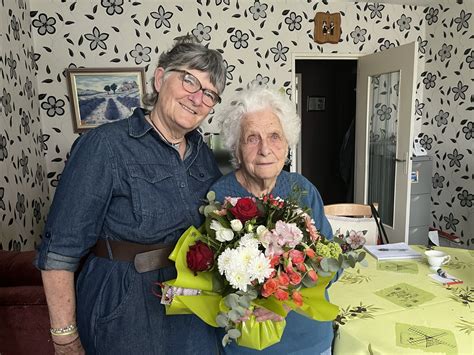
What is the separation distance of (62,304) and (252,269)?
0.50m

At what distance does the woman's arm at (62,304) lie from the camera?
2.96ft

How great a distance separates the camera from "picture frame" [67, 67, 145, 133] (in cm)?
337

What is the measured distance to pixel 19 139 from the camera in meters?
2.79

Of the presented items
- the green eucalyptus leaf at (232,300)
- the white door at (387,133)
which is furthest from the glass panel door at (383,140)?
the green eucalyptus leaf at (232,300)

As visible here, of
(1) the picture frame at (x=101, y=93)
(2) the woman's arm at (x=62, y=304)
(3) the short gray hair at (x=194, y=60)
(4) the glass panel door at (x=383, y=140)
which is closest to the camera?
(2) the woman's arm at (x=62, y=304)

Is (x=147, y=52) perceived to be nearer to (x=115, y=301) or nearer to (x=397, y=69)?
(x=397, y=69)

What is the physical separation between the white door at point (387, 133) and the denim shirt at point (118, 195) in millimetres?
2788

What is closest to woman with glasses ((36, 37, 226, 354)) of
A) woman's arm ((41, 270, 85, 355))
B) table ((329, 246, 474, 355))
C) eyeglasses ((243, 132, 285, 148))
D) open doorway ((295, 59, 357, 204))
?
woman's arm ((41, 270, 85, 355))

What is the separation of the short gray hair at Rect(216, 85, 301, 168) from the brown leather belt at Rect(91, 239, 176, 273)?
459 mm

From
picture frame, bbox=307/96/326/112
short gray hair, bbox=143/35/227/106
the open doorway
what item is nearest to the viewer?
short gray hair, bbox=143/35/227/106

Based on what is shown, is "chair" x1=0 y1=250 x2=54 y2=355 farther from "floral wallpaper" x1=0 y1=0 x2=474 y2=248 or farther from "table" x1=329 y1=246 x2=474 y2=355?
"floral wallpaper" x1=0 y1=0 x2=474 y2=248

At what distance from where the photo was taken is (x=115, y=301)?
941 mm

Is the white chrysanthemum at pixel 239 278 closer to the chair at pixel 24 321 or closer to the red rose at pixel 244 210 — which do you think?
the red rose at pixel 244 210

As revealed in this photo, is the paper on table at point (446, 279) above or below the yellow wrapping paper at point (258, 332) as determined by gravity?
below
